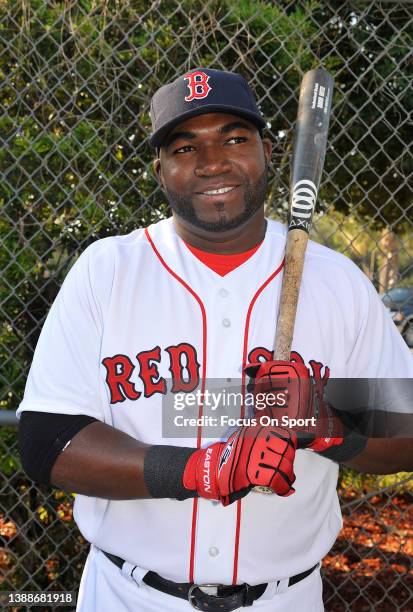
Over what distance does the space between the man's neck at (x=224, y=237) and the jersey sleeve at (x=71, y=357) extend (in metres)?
0.31

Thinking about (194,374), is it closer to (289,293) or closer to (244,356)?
(244,356)

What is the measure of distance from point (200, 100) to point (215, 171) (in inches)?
7.4

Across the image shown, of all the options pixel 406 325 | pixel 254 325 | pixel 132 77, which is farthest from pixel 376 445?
pixel 132 77

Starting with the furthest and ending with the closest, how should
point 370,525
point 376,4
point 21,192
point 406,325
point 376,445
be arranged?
point 370,525
point 406,325
point 21,192
point 376,4
point 376,445

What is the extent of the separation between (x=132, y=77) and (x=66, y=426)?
167 centimetres

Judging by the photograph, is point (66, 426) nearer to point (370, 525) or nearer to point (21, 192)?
point (21, 192)

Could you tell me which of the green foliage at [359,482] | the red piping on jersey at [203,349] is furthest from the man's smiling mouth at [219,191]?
the green foliage at [359,482]

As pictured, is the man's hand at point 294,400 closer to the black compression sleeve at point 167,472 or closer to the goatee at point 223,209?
the black compression sleeve at point 167,472

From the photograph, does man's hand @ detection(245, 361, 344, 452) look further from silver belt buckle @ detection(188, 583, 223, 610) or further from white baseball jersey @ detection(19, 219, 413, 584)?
silver belt buckle @ detection(188, 583, 223, 610)

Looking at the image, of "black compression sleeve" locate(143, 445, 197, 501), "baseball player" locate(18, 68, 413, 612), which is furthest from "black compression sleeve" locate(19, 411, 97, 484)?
"black compression sleeve" locate(143, 445, 197, 501)

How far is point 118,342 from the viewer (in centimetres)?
163

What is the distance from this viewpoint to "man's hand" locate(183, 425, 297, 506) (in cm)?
134

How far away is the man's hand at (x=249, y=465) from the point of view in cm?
134

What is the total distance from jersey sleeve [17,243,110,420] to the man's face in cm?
33
